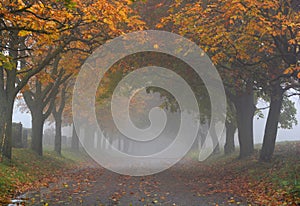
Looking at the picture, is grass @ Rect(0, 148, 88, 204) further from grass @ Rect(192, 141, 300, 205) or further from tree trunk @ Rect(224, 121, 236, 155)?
tree trunk @ Rect(224, 121, 236, 155)

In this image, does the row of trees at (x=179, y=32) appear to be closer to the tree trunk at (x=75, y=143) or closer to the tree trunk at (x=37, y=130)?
the tree trunk at (x=37, y=130)

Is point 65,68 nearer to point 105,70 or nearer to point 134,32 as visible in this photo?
point 105,70

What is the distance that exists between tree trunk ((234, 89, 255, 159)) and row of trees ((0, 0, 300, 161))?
0.22 ft

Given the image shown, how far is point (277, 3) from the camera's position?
43.5 ft

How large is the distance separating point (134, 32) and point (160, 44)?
2022 millimetres

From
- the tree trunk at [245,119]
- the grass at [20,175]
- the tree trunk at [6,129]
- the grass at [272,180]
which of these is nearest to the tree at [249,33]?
the grass at [272,180]

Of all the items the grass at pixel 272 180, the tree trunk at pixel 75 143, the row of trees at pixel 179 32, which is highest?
the row of trees at pixel 179 32

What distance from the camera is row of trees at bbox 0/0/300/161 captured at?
12.4 metres

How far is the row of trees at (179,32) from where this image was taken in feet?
40.6

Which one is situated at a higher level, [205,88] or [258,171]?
[205,88]

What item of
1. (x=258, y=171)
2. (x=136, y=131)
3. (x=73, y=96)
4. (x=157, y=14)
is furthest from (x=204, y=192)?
(x=136, y=131)

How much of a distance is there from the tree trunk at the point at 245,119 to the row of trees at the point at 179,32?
7 cm

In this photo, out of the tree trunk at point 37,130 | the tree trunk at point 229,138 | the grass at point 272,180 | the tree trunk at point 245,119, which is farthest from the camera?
the tree trunk at point 229,138

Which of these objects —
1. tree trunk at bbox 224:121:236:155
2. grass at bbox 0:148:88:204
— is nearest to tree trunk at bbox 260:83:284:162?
grass at bbox 0:148:88:204
